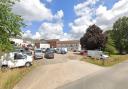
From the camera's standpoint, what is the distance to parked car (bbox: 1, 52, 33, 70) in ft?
107

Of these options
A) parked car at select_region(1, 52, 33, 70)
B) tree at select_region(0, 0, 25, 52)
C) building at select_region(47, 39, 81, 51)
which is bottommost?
parked car at select_region(1, 52, 33, 70)

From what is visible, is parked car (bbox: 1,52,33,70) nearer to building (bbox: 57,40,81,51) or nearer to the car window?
the car window

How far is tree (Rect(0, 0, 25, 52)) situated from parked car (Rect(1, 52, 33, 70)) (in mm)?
1988

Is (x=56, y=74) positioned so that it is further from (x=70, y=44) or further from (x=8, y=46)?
(x=70, y=44)

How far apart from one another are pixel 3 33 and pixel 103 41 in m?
59.6

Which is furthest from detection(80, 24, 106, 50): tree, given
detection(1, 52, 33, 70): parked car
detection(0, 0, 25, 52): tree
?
detection(0, 0, 25, 52): tree

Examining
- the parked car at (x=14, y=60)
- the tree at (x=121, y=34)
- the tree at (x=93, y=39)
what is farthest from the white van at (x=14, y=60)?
the tree at (x=121, y=34)

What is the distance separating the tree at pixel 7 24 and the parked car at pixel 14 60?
199cm

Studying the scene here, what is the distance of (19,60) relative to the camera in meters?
34.1

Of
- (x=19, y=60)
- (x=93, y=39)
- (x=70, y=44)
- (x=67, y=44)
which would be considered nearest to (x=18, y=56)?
(x=19, y=60)

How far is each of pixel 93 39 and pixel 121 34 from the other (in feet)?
89.8

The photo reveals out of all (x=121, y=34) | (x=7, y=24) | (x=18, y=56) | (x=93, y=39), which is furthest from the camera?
(x=121, y=34)

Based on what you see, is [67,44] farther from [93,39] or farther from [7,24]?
[7,24]

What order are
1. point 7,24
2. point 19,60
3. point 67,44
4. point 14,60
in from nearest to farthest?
point 7,24
point 14,60
point 19,60
point 67,44
